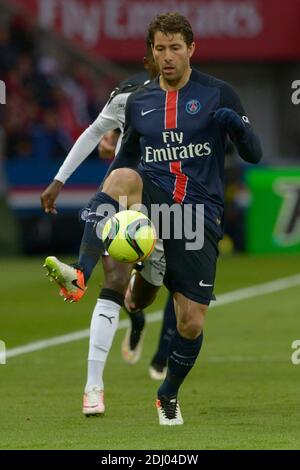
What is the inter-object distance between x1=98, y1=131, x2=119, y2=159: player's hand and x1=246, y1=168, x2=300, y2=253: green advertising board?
1163 cm

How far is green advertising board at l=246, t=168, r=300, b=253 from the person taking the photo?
73.3ft

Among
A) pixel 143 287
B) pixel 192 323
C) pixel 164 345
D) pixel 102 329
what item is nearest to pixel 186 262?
pixel 192 323

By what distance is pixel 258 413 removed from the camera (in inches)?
352

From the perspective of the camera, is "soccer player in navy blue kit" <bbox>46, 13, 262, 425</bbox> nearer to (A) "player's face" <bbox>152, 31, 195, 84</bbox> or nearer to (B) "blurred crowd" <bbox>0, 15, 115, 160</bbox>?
(A) "player's face" <bbox>152, 31, 195, 84</bbox>

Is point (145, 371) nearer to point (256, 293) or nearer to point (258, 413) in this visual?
point (258, 413)

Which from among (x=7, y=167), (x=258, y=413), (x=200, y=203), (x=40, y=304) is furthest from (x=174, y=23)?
(x=7, y=167)

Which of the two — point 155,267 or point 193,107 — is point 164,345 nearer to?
point 155,267

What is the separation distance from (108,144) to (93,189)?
38.4 ft

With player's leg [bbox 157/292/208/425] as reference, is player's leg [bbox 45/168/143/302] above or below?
above

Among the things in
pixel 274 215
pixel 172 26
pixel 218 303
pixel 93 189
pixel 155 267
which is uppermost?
pixel 172 26

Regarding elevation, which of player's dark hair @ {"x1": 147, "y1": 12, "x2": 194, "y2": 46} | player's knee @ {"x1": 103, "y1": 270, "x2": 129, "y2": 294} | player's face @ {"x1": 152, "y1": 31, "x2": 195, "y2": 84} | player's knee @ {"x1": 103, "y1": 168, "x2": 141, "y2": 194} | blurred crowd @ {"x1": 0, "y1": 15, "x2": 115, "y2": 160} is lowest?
blurred crowd @ {"x1": 0, "y1": 15, "x2": 115, "y2": 160}

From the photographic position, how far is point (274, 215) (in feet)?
73.4
